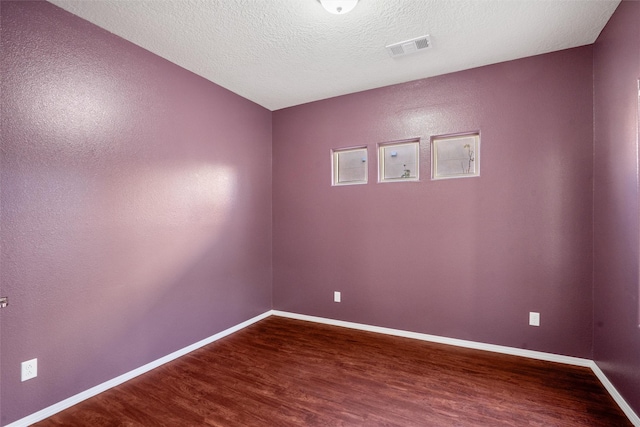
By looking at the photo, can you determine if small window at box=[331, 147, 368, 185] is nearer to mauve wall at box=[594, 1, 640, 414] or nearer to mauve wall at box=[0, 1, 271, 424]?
mauve wall at box=[0, 1, 271, 424]

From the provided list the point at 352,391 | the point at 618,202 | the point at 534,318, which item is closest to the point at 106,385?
the point at 352,391

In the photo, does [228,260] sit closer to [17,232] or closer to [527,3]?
[17,232]

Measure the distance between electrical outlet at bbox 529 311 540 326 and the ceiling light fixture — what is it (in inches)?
116

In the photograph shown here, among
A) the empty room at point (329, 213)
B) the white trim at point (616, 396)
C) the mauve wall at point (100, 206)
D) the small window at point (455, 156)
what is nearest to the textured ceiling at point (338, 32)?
the empty room at point (329, 213)

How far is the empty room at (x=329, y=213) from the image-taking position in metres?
1.84

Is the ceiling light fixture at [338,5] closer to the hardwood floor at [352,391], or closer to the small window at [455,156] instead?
the small window at [455,156]

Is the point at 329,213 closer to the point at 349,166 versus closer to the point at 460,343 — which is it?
the point at 349,166

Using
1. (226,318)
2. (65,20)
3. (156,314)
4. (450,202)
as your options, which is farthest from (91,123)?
(450,202)

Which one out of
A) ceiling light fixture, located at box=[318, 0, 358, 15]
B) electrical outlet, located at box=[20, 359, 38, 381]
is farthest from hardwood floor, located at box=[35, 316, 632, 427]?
ceiling light fixture, located at box=[318, 0, 358, 15]

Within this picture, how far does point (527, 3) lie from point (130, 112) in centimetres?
308

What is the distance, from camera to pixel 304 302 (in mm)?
3701

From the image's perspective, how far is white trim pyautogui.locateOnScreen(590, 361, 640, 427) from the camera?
5.72 feet

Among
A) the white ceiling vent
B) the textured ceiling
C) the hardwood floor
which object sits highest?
the textured ceiling

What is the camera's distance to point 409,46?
2406mm
